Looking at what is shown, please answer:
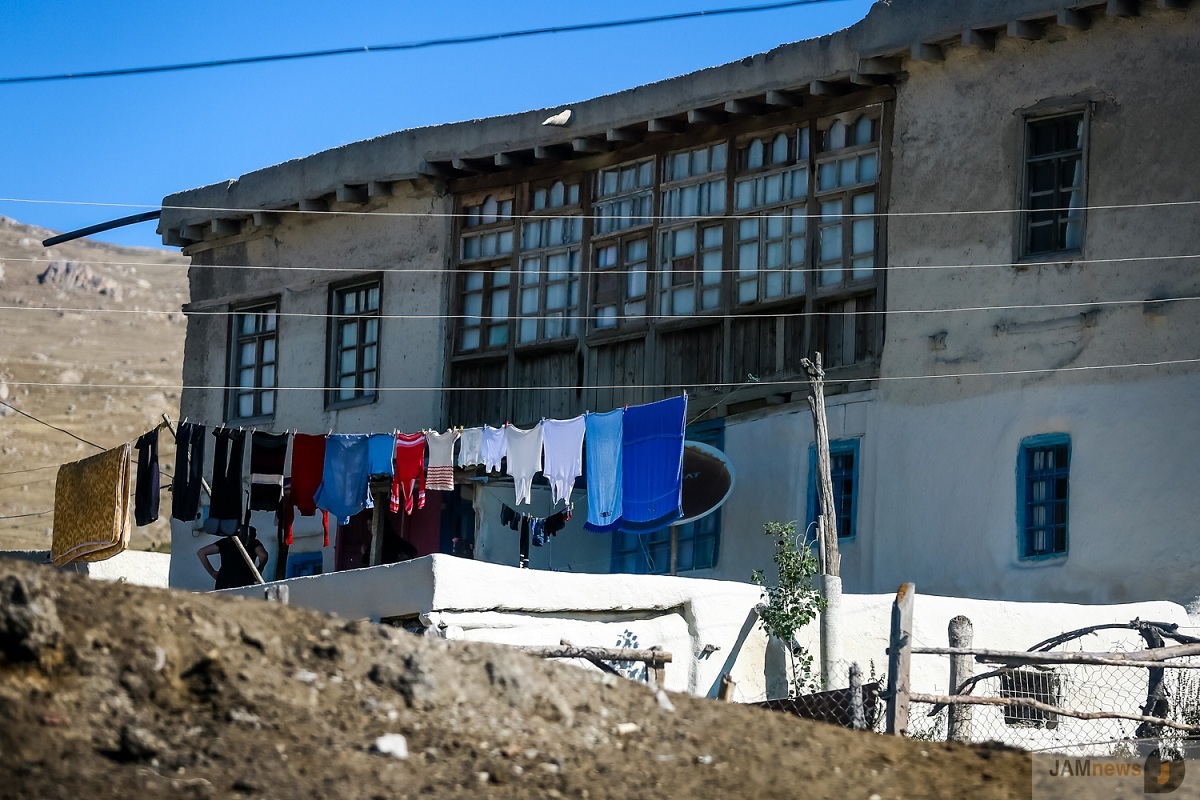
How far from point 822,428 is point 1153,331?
3.22 metres

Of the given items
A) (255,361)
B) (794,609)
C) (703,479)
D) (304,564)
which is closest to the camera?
(794,609)

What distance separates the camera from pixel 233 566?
22.1 m

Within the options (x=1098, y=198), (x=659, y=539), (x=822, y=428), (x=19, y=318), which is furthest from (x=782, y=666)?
(x=19, y=318)

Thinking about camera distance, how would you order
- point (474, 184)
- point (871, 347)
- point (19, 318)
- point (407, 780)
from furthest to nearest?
point (19, 318) → point (474, 184) → point (871, 347) → point (407, 780)

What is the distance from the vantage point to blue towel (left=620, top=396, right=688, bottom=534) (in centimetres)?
1777

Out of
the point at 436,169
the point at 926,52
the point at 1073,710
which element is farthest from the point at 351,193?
the point at 1073,710

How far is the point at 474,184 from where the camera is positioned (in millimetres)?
21766

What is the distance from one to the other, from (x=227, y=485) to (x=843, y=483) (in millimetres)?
7085

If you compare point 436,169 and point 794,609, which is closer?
point 794,609

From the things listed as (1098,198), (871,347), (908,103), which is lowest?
(871,347)

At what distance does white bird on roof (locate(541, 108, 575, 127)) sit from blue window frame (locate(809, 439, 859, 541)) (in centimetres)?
497

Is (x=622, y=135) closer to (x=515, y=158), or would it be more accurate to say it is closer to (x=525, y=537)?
(x=515, y=158)

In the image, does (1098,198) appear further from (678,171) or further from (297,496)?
(297,496)

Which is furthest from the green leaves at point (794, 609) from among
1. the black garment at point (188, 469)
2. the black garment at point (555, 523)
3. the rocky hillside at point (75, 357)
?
the rocky hillside at point (75, 357)
